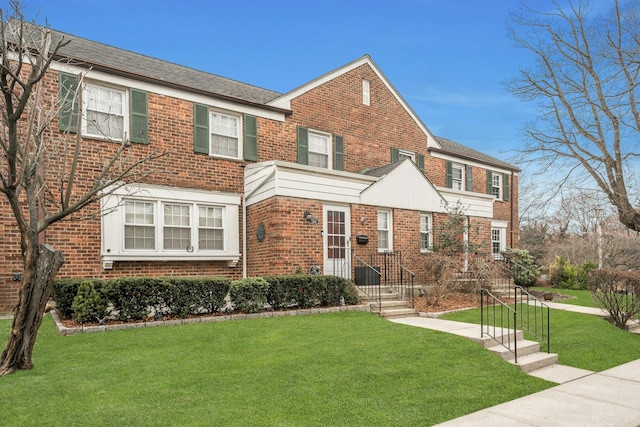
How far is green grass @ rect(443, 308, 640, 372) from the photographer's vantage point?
24.0ft

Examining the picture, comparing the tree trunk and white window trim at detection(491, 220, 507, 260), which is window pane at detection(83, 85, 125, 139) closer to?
the tree trunk

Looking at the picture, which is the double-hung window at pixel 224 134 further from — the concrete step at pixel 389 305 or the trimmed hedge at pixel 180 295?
the concrete step at pixel 389 305

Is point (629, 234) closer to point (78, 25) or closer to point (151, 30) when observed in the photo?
point (151, 30)

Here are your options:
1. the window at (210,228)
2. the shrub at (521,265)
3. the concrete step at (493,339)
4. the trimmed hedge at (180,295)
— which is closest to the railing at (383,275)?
the trimmed hedge at (180,295)

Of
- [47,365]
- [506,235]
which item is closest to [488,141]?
[506,235]

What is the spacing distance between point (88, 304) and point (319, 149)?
920cm

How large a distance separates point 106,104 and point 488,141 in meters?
23.5

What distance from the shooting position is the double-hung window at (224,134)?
42.0 ft

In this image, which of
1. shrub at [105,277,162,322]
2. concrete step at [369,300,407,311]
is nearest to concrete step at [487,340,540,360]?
concrete step at [369,300,407,311]

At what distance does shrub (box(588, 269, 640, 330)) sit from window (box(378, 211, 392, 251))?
5445mm

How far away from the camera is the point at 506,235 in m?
21.3

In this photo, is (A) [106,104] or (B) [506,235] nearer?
(A) [106,104]

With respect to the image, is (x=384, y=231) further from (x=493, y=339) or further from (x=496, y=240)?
(x=496, y=240)

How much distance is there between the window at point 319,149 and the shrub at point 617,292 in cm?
849
